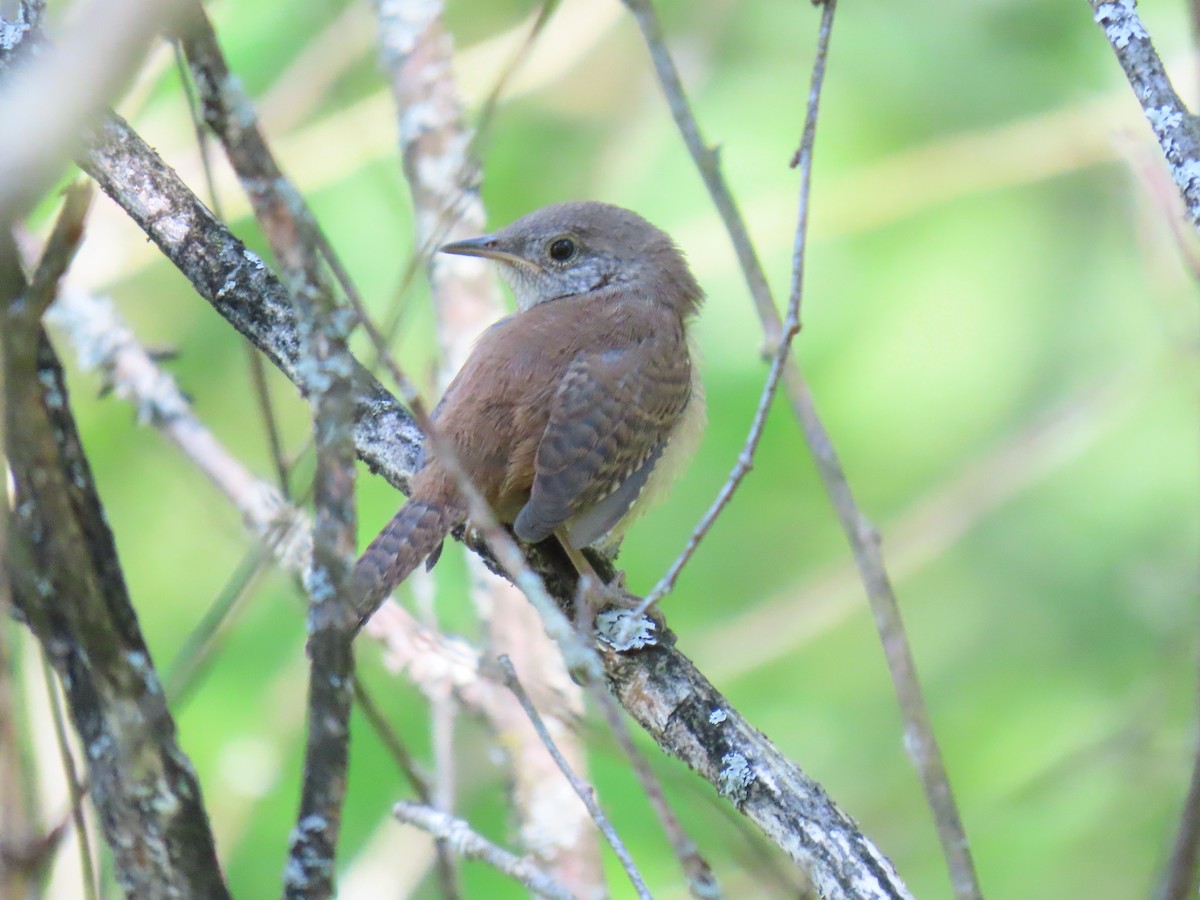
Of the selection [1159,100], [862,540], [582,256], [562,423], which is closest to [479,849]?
[862,540]

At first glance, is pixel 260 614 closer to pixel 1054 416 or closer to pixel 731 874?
pixel 731 874

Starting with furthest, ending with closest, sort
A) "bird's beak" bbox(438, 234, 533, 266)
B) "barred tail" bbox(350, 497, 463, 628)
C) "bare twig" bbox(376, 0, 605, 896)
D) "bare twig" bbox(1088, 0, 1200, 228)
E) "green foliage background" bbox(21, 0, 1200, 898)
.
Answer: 1. "green foliage background" bbox(21, 0, 1200, 898)
2. "bird's beak" bbox(438, 234, 533, 266)
3. "bare twig" bbox(376, 0, 605, 896)
4. "barred tail" bbox(350, 497, 463, 628)
5. "bare twig" bbox(1088, 0, 1200, 228)

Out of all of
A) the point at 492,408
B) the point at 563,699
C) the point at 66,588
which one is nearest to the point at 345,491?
the point at 66,588

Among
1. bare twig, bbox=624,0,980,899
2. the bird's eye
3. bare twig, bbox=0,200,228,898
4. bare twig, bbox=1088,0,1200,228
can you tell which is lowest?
bare twig, bbox=0,200,228,898

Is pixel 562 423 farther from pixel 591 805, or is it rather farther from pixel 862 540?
pixel 591 805

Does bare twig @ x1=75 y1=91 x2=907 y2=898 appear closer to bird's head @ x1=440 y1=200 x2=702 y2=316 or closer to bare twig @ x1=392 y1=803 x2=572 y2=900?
bare twig @ x1=392 y1=803 x2=572 y2=900

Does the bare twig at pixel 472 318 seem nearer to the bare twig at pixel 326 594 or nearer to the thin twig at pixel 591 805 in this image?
the thin twig at pixel 591 805

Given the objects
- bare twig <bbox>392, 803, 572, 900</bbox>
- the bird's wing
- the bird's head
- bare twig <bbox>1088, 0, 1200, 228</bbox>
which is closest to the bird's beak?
the bird's head
